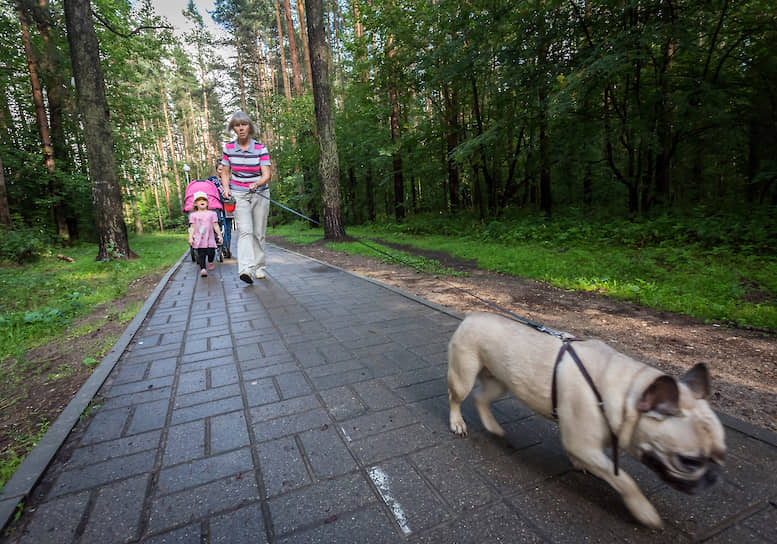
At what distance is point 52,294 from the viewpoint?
6.10m

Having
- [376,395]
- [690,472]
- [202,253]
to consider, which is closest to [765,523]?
[690,472]

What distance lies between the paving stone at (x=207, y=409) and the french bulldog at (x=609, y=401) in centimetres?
164

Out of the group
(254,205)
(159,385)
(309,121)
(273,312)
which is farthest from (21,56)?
(159,385)

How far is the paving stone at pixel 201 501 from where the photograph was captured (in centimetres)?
161

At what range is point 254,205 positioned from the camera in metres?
6.19

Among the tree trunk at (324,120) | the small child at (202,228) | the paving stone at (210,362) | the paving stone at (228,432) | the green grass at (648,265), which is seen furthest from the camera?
the tree trunk at (324,120)

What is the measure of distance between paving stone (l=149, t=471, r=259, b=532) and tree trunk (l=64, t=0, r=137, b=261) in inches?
398

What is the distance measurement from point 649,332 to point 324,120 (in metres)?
11.1

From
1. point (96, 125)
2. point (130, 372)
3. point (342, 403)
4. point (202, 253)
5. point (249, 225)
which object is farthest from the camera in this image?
point (96, 125)

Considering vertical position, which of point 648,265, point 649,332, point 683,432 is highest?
point 683,432

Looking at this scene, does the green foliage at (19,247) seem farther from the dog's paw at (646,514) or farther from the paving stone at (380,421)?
the dog's paw at (646,514)

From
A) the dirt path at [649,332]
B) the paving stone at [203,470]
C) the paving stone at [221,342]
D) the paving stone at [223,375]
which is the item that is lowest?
the dirt path at [649,332]

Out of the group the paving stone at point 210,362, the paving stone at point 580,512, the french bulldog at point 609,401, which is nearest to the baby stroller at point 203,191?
the paving stone at point 210,362

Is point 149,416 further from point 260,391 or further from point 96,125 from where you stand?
point 96,125
